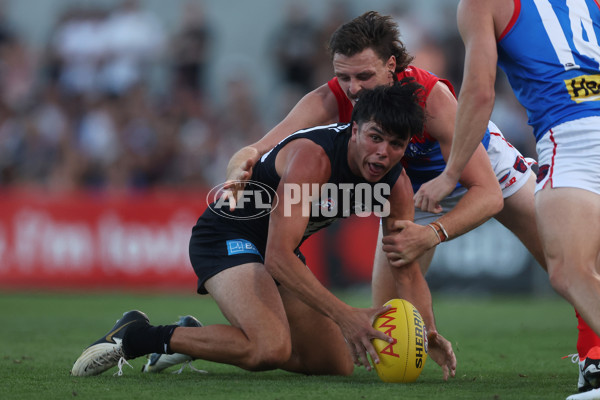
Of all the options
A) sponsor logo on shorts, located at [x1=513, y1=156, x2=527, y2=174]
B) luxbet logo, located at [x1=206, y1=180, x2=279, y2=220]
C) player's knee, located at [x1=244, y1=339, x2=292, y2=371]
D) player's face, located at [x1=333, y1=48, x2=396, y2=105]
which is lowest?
player's knee, located at [x1=244, y1=339, x2=292, y2=371]

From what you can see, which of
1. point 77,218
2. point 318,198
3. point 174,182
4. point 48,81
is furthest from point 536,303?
point 48,81

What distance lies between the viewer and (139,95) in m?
15.3

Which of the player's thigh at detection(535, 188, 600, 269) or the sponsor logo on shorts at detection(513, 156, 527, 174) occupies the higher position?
the sponsor logo on shorts at detection(513, 156, 527, 174)

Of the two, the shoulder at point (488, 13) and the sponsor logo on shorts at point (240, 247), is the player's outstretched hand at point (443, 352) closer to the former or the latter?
the sponsor logo on shorts at point (240, 247)

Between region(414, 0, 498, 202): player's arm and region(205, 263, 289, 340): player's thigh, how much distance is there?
1.58 meters

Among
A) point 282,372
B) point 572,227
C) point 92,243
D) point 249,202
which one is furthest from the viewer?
point 92,243

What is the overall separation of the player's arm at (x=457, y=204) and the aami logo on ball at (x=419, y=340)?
1.41 feet

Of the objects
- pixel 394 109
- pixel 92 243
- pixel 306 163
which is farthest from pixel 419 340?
pixel 92 243

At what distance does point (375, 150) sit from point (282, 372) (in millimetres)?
2016

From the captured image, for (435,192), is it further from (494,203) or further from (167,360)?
(167,360)

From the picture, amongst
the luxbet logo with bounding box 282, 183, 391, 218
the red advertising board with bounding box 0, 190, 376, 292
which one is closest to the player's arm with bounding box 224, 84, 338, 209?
the luxbet logo with bounding box 282, 183, 391, 218

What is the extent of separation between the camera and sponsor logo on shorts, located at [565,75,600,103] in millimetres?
4898

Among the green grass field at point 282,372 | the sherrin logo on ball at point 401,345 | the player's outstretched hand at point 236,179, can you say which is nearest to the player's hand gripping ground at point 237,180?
the player's outstretched hand at point 236,179

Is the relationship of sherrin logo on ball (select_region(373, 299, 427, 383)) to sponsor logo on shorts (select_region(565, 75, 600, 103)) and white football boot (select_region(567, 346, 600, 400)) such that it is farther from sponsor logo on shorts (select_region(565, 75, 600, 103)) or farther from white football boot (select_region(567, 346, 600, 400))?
sponsor logo on shorts (select_region(565, 75, 600, 103))
